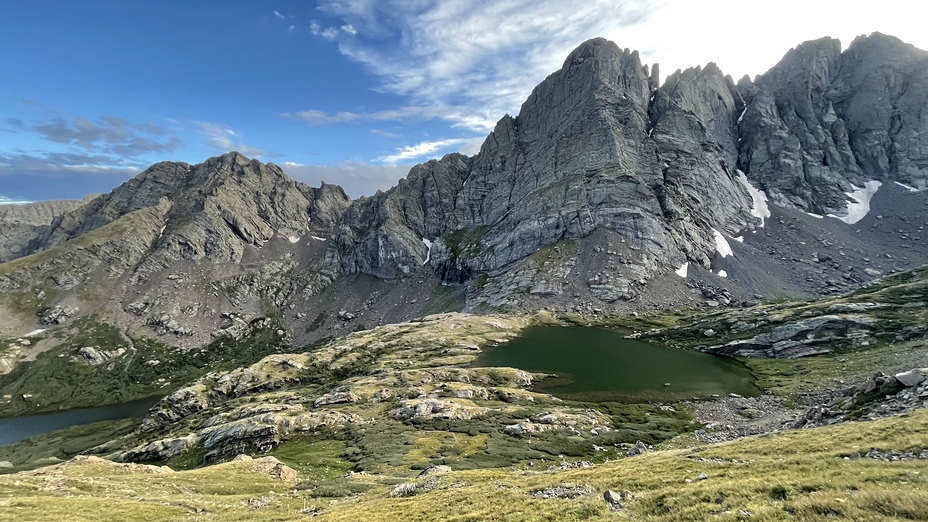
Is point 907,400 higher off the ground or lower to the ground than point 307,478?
higher

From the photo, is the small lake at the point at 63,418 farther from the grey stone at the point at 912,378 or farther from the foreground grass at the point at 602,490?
the grey stone at the point at 912,378

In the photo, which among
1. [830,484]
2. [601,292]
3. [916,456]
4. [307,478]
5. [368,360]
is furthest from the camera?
[601,292]

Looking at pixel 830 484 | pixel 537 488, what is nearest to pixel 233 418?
pixel 537 488

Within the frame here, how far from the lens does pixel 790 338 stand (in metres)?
113

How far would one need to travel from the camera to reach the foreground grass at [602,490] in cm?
1462

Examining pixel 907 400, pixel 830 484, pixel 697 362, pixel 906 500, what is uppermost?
pixel 906 500

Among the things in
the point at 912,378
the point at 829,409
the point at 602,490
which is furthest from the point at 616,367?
the point at 602,490

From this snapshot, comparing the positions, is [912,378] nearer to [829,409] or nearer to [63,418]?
[829,409]

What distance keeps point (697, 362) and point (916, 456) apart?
10287cm

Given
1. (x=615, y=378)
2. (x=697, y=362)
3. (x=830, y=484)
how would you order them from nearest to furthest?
(x=830, y=484)
(x=615, y=378)
(x=697, y=362)

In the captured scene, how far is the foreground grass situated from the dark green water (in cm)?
5957

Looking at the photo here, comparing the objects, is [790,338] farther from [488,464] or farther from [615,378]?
[488,464]

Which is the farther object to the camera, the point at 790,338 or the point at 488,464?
the point at 790,338

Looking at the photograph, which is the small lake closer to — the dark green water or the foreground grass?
the dark green water
